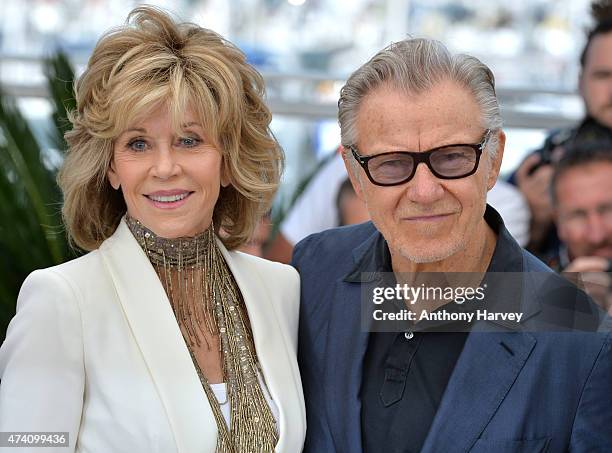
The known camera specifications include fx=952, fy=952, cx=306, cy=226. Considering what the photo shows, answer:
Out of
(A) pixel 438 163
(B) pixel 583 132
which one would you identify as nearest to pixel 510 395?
(A) pixel 438 163

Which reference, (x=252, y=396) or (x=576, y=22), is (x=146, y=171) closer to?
(x=252, y=396)

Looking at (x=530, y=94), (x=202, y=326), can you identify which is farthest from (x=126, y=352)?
(x=530, y=94)

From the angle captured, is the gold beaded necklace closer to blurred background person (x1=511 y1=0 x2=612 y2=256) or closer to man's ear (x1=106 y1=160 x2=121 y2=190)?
man's ear (x1=106 y1=160 x2=121 y2=190)

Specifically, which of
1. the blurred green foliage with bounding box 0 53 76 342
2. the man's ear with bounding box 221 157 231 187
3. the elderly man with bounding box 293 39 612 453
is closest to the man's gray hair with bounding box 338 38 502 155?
the elderly man with bounding box 293 39 612 453

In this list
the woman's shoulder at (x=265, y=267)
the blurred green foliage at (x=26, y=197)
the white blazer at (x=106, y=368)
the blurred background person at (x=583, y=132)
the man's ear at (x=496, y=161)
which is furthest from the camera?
the blurred green foliage at (x=26, y=197)

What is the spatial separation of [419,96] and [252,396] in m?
0.74

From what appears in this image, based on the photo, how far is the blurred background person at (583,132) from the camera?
3287mm

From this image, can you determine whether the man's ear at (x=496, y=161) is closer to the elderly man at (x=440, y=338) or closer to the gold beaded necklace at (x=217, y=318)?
the elderly man at (x=440, y=338)

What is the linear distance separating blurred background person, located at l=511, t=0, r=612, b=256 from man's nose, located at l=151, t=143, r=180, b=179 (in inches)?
65.4

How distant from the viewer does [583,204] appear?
307cm

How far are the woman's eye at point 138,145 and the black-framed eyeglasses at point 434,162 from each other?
496mm

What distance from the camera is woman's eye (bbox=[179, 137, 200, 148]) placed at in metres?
2.06

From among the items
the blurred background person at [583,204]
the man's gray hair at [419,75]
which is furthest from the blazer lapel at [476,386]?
the blurred background person at [583,204]

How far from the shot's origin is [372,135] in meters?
2.06
